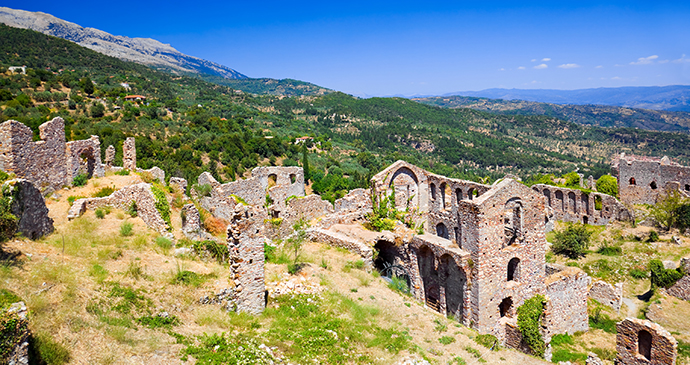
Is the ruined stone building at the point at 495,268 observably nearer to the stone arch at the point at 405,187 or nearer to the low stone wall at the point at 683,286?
the stone arch at the point at 405,187

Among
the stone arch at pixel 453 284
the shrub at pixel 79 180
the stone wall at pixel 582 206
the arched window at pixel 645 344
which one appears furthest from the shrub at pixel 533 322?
the shrub at pixel 79 180

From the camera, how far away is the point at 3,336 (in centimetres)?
550

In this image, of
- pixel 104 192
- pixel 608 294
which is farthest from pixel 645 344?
Answer: pixel 104 192

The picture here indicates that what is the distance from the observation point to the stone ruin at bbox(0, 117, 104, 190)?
13.2 meters

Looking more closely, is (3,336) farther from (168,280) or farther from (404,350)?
(404,350)

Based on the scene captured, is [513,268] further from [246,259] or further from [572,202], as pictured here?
[572,202]

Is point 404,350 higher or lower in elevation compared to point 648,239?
higher

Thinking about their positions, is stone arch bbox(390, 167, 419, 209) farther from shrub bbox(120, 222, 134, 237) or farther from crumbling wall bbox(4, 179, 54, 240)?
crumbling wall bbox(4, 179, 54, 240)

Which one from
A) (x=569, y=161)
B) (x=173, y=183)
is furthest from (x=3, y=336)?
(x=569, y=161)

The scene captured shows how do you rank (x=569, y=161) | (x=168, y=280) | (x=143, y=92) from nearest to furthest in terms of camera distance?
(x=168, y=280)
(x=143, y=92)
(x=569, y=161)

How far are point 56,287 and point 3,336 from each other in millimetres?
2670

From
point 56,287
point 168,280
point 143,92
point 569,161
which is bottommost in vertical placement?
point 569,161

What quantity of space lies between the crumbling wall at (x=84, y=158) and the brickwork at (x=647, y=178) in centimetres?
4225

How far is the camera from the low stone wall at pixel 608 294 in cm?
1870
